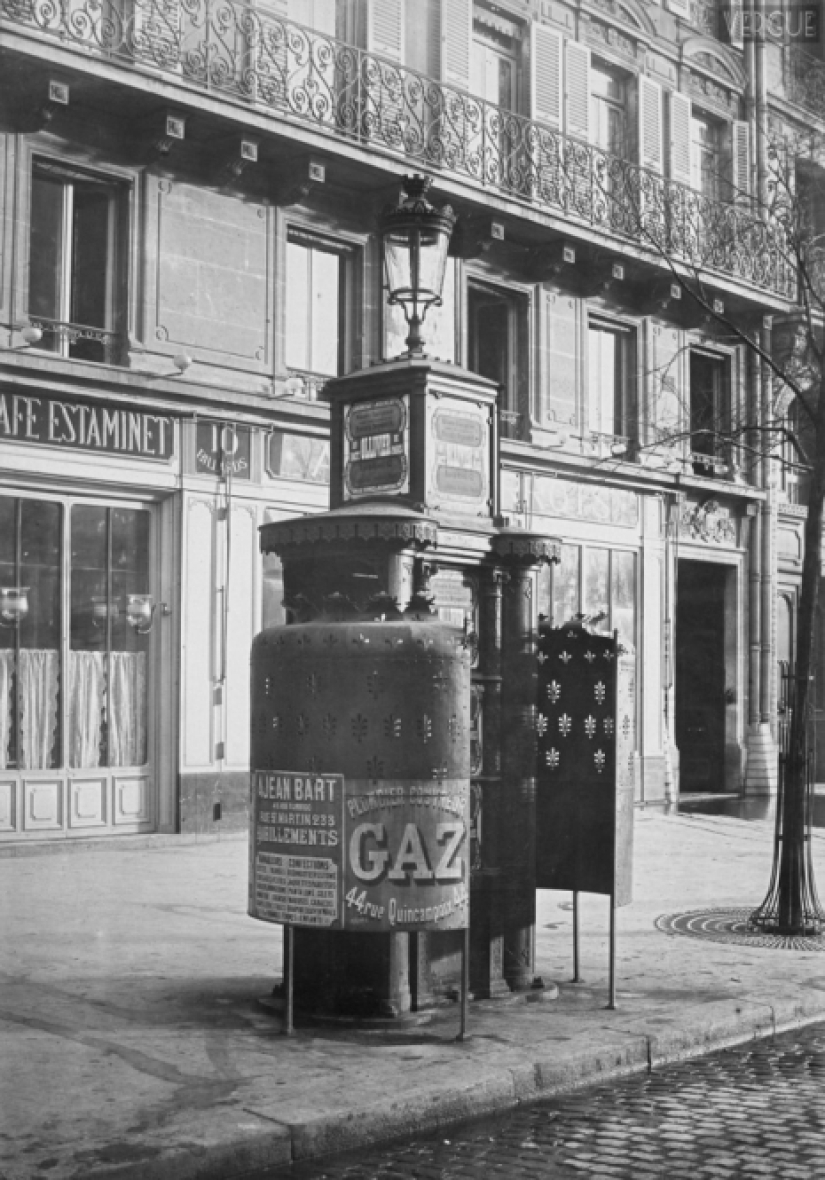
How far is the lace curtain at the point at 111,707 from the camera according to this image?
1415 centimetres

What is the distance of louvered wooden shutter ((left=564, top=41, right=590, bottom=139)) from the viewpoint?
19.7 metres

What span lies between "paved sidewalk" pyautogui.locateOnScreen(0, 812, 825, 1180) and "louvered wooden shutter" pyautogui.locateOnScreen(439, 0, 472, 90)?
10827 millimetres

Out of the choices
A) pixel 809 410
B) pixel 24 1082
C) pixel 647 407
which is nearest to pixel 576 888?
pixel 24 1082

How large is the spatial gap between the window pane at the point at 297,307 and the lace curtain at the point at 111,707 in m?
3.81

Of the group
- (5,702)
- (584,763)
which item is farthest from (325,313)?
(584,763)

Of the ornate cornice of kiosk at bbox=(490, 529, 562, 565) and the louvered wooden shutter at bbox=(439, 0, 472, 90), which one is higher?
the louvered wooden shutter at bbox=(439, 0, 472, 90)

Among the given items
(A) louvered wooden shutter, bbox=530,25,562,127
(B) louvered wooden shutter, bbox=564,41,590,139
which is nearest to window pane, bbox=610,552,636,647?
(B) louvered wooden shutter, bbox=564,41,590,139

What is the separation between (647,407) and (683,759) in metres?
5.20

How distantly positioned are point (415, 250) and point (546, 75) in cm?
1308

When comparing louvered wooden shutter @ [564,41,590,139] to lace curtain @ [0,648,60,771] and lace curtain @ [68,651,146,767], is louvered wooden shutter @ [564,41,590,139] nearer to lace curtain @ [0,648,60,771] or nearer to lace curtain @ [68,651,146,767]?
lace curtain @ [68,651,146,767]

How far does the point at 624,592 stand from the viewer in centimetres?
2014

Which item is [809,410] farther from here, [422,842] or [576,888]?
[422,842]

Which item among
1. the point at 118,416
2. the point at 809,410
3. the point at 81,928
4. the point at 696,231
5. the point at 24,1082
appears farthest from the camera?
the point at 696,231

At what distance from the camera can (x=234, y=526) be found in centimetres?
1528
